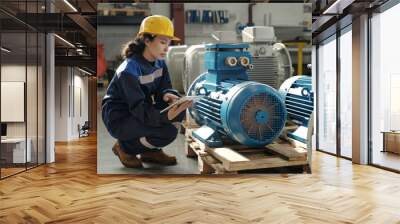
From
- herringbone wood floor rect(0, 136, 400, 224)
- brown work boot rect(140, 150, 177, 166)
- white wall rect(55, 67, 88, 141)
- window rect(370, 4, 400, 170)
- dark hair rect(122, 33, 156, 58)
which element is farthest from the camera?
white wall rect(55, 67, 88, 141)

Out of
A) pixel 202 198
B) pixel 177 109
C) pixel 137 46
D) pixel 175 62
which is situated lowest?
pixel 202 198

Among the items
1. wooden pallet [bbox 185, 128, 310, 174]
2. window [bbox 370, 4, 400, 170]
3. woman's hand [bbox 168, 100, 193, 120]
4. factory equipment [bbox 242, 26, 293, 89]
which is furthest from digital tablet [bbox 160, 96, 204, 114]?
window [bbox 370, 4, 400, 170]

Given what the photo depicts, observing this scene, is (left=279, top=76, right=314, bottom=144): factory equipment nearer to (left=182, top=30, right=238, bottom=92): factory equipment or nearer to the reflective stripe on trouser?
(left=182, top=30, right=238, bottom=92): factory equipment

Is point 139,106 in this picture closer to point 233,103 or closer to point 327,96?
point 233,103

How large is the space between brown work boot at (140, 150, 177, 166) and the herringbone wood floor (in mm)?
247

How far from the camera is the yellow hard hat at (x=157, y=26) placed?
165 inches

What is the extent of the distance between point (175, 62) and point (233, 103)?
792 mm

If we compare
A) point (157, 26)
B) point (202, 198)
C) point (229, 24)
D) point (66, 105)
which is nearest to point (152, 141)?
point (202, 198)

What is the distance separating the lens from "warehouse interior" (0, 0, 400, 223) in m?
3.48

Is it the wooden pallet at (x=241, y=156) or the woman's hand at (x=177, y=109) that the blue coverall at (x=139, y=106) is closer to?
the woman's hand at (x=177, y=109)

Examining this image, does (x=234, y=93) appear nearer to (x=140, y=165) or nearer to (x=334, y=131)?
(x=140, y=165)

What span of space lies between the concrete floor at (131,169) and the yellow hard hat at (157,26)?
93 centimetres

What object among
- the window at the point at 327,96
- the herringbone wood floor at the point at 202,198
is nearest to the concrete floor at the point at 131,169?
the herringbone wood floor at the point at 202,198

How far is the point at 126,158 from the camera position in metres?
4.34
